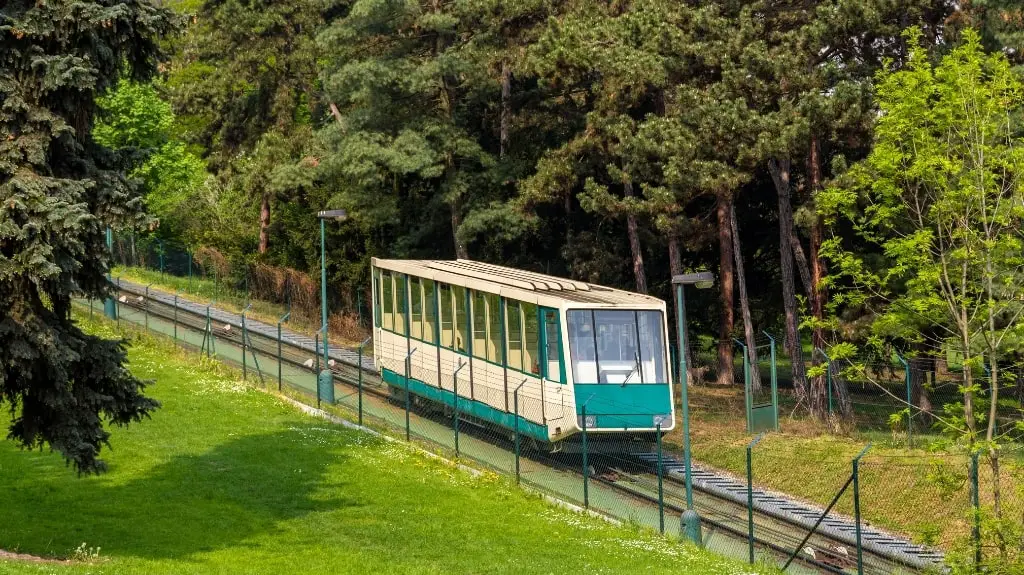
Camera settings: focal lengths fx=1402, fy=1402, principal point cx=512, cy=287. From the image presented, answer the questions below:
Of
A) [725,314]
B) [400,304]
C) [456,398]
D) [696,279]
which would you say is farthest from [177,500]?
[725,314]

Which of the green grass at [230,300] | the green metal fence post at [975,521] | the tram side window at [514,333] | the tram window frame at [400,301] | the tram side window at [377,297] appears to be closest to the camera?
the green metal fence post at [975,521]

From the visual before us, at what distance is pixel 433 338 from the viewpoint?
33.6 meters

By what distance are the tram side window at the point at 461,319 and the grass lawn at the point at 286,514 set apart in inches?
106

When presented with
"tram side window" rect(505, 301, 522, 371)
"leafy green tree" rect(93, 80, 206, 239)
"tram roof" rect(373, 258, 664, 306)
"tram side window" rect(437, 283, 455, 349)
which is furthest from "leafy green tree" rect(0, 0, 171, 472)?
"leafy green tree" rect(93, 80, 206, 239)

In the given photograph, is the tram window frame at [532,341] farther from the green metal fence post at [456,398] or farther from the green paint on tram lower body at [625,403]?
the green metal fence post at [456,398]

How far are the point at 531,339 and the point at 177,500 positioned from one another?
798 cm

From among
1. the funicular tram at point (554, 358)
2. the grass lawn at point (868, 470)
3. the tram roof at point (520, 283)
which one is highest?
the tram roof at point (520, 283)

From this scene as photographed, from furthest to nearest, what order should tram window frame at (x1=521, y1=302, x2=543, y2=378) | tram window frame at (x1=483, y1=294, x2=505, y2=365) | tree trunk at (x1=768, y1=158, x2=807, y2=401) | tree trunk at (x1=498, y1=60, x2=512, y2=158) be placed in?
tree trunk at (x1=498, y1=60, x2=512, y2=158) → tree trunk at (x1=768, y1=158, x2=807, y2=401) → tram window frame at (x1=483, y1=294, x2=505, y2=365) → tram window frame at (x1=521, y1=302, x2=543, y2=378)

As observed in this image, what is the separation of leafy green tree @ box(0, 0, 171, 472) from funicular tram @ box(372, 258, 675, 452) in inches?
384

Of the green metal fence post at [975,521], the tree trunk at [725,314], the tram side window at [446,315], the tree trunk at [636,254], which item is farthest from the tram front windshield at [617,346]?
the tree trunk at [725,314]

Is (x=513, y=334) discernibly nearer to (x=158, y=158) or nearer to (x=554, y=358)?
(x=554, y=358)

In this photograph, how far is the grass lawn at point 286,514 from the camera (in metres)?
20.7

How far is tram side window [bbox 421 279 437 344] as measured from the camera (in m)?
33.7

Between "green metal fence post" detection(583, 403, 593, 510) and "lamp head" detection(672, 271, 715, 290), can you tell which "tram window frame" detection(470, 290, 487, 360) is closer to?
"green metal fence post" detection(583, 403, 593, 510)
